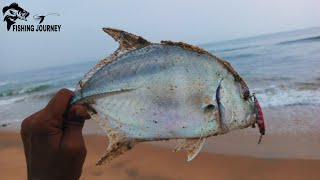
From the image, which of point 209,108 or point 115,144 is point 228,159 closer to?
point 115,144

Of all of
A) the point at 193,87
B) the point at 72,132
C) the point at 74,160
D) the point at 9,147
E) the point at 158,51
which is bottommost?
the point at 9,147

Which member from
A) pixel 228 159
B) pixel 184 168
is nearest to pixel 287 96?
pixel 228 159

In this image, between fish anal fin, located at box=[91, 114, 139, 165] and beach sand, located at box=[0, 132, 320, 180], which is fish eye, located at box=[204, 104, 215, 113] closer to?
fish anal fin, located at box=[91, 114, 139, 165]

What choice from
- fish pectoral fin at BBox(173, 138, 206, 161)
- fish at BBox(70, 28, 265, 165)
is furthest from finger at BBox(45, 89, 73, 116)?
fish pectoral fin at BBox(173, 138, 206, 161)

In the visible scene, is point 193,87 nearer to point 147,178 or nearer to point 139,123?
point 139,123

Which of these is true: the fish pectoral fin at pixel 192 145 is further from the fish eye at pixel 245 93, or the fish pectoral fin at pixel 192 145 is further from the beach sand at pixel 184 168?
the beach sand at pixel 184 168

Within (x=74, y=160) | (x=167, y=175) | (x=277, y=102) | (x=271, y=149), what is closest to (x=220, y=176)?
(x=167, y=175)
